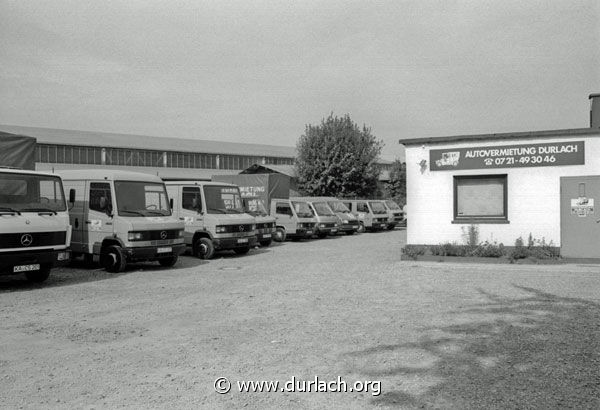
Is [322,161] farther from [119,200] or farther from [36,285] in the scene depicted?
[36,285]

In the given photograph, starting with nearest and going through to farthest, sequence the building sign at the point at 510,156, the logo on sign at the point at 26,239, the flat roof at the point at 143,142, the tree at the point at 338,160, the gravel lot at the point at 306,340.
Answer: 1. the gravel lot at the point at 306,340
2. the logo on sign at the point at 26,239
3. the building sign at the point at 510,156
4. the tree at the point at 338,160
5. the flat roof at the point at 143,142

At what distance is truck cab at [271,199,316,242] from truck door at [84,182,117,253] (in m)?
10.2

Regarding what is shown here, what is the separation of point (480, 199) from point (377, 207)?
48.1 feet

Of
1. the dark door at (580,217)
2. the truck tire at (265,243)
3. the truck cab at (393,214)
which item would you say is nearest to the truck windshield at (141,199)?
the truck tire at (265,243)

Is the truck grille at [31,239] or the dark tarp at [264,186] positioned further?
the dark tarp at [264,186]

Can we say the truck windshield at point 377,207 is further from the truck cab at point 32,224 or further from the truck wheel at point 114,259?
the truck cab at point 32,224

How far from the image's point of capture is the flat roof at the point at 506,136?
13609 millimetres

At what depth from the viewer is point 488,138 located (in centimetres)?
1462

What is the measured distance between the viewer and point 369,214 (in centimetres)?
2891

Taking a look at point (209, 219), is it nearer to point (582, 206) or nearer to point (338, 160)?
point (582, 206)

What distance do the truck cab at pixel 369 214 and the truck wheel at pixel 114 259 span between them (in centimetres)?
1745

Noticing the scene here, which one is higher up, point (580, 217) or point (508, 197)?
point (508, 197)

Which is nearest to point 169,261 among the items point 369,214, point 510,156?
point 510,156

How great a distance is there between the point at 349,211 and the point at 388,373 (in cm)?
2310
